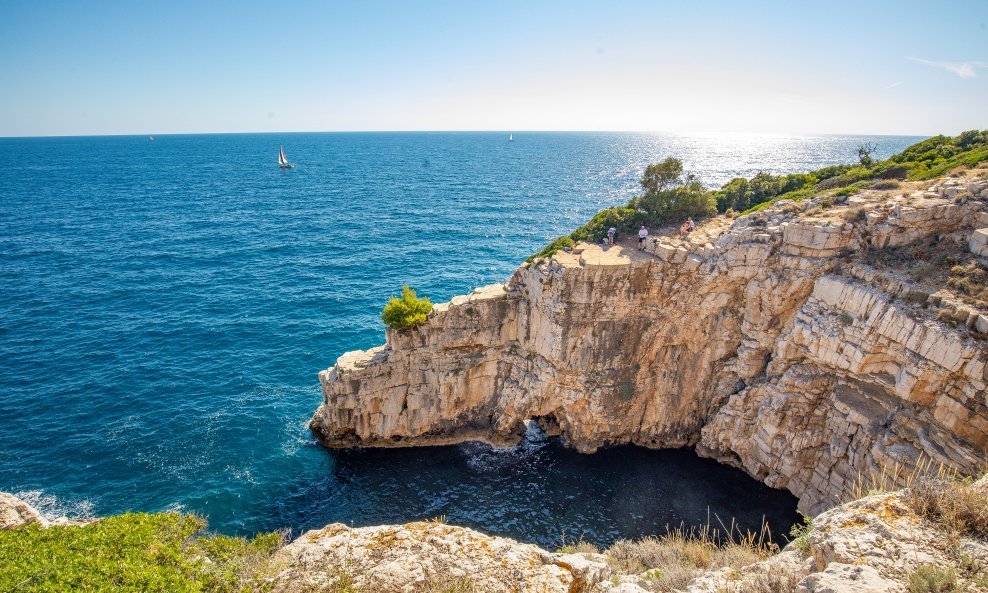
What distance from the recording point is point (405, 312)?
1371 inches

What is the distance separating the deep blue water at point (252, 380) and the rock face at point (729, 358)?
2.63 metres

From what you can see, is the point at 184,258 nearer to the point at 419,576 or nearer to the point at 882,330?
the point at 419,576

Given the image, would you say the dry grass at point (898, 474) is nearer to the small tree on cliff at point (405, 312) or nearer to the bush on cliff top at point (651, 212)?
the bush on cliff top at point (651, 212)

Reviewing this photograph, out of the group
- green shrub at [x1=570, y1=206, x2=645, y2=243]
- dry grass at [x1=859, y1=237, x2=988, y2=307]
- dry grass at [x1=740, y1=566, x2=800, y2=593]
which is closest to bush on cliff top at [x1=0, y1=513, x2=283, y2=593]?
dry grass at [x1=740, y1=566, x2=800, y2=593]

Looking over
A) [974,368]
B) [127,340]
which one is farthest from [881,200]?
[127,340]

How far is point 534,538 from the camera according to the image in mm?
29562

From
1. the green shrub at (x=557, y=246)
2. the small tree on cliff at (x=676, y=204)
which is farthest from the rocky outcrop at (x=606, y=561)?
the small tree on cliff at (x=676, y=204)

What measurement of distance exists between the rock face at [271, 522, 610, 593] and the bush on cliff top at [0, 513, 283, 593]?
6.70 ft

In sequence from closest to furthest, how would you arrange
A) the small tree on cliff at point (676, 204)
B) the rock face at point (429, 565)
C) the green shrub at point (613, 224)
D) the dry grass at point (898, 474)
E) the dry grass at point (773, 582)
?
the dry grass at point (773, 582)
the rock face at point (429, 565)
the dry grass at point (898, 474)
the green shrub at point (613, 224)
the small tree on cliff at point (676, 204)

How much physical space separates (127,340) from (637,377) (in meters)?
48.7

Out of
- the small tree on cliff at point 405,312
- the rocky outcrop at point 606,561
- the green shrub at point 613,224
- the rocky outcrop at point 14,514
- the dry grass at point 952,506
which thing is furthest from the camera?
the green shrub at point 613,224

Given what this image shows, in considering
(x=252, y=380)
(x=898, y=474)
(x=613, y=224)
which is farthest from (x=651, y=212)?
(x=252, y=380)

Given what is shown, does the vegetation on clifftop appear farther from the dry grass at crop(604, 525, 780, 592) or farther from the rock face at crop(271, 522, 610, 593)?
the rock face at crop(271, 522, 610, 593)

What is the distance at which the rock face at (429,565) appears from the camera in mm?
15844
